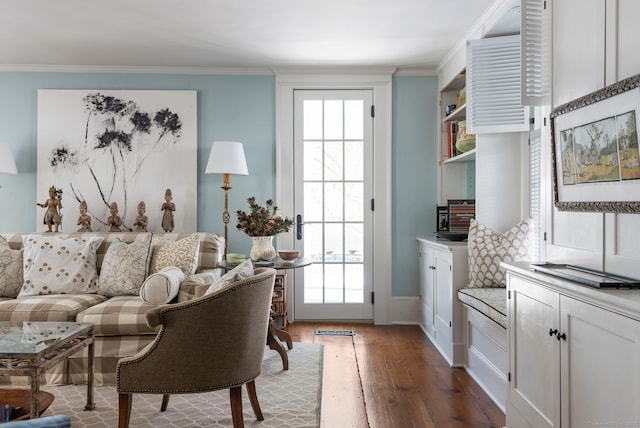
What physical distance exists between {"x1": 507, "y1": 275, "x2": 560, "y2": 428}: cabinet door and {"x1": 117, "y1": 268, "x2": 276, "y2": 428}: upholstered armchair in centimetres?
125

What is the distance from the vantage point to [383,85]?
15.1 ft

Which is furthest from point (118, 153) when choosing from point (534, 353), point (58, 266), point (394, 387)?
point (534, 353)

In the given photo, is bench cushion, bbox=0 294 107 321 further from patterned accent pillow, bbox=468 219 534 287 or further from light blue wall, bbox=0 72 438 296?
patterned accent pillow, bbox=468 219 534 287

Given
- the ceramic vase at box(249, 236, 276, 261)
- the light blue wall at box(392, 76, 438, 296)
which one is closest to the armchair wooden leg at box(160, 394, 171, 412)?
the ceramic vase at box(249, 236, 276, 261)

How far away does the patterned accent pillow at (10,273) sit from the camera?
3.46 meters

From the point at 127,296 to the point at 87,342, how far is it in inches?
33.2

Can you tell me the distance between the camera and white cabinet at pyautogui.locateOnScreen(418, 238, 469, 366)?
3418mm

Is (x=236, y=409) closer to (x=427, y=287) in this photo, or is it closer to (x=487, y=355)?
(x=487, y=355)

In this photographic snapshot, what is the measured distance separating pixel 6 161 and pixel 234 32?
7.64 ft

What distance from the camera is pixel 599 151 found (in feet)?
5.83

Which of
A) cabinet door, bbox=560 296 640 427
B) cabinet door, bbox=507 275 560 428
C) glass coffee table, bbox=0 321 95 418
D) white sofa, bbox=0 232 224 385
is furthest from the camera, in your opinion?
white sofa, bbox=0 232 224 385

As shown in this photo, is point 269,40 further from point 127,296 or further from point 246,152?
point 127,296

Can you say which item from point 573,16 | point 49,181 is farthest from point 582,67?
point 49,181

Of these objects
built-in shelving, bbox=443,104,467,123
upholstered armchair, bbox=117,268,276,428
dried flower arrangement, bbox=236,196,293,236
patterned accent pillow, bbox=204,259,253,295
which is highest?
built-in shelving, bbox=443,104,467,123
